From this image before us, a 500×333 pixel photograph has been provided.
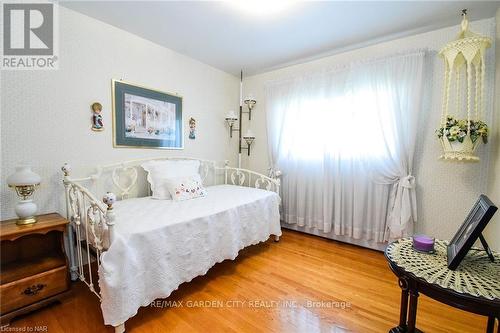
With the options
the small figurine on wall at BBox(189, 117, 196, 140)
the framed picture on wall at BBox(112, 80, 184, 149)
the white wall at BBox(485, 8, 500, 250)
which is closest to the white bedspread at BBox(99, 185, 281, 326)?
the framed picture on wall at BBox(112, 80, 184, 149)

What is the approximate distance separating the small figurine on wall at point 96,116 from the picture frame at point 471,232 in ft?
8.80

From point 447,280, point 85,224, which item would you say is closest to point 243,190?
point 85,224

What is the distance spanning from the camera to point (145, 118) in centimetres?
237

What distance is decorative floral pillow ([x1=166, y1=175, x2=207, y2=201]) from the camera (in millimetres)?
2172

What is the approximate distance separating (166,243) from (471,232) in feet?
5.35

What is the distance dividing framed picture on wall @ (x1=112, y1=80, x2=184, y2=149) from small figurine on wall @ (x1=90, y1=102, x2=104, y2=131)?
127mm

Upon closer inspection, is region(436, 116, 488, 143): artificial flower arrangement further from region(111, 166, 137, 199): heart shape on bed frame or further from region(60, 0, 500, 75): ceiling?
region(111, 166, 137, 199): heart shape on bed frame

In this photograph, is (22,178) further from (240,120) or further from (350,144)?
(350,144)

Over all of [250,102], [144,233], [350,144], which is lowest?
[144,233]

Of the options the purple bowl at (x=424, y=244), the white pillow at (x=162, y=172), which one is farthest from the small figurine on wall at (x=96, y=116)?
the purple bowl at (x=424, y=244)

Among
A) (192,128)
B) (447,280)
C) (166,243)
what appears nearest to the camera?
(447,280)

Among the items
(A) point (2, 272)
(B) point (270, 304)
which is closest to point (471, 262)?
(B) point (270, 304)

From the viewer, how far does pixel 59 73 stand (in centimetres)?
179

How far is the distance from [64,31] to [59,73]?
36cm
